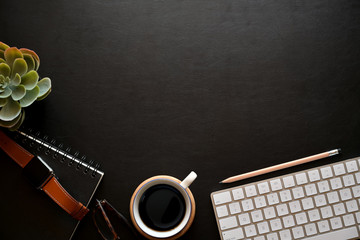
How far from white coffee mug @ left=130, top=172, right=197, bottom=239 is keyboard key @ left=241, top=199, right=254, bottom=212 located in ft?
0.50

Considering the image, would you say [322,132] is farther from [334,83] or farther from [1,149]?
[1,149]

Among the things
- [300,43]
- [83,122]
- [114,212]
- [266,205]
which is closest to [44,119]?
[83,122]

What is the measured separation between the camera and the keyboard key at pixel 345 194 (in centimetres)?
93

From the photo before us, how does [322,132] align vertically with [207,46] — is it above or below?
below

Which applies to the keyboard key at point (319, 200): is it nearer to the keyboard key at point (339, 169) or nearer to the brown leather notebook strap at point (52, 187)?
the keyboard key at point (339, 169)

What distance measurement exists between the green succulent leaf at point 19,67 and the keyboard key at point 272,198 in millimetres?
768

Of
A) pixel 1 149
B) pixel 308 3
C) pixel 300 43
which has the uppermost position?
pixel 308 3

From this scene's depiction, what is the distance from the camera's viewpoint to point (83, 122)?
0.96 m

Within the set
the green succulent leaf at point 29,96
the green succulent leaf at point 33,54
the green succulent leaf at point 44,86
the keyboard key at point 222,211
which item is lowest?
the keyboard key at point 222,211

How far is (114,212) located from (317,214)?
1.94 feet

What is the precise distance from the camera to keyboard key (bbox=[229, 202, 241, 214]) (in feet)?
3.01

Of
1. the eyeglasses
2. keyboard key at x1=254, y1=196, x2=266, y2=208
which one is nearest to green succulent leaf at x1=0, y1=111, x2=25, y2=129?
the eyeglasses

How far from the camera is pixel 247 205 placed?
3.02 feet

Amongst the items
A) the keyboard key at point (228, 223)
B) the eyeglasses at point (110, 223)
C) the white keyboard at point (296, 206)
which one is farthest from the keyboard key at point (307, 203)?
the eyeglasses at point (110, 223)
